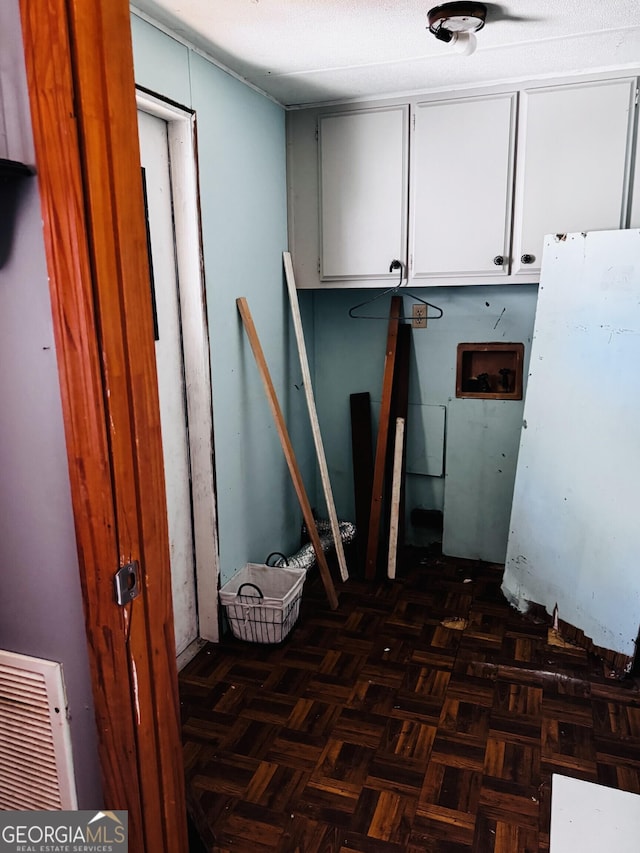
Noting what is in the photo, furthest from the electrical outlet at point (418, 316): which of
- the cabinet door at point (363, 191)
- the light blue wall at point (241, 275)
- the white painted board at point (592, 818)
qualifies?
the white painted board at point (592, 818)

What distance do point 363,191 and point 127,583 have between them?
7.75ft

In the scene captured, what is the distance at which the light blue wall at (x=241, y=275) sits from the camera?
7.45 ft

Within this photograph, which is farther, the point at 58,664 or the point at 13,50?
the point at 58,664

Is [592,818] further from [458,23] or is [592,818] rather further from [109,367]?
[458,23]

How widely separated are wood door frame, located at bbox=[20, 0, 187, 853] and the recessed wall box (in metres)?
2.37

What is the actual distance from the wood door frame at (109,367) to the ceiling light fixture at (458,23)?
1340 mm

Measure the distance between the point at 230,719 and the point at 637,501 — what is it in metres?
1.71

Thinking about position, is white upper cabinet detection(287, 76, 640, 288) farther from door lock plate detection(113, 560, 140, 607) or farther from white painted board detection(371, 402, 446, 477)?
door lock plate detection(113, 560, 140, 607)

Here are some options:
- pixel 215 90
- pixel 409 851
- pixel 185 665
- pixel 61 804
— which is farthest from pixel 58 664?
pixel 215 90

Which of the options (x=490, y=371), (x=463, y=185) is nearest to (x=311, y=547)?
(x=490, y=371)

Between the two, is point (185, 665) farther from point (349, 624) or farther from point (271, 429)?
point (271, 429)

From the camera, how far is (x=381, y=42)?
220 centimetres

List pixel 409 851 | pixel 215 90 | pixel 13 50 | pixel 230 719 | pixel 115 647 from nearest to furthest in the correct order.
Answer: pixel 13 50 < pixel 115 647 < pixel 409 851 < pixel 230 719 < pixel 215 90

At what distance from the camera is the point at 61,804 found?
1108mm
